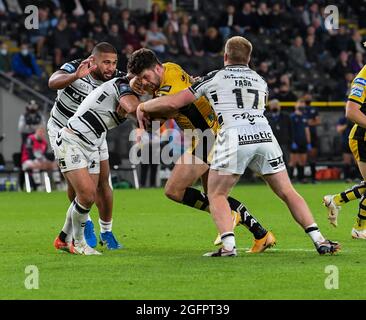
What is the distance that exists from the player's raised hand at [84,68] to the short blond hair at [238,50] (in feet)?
5.95

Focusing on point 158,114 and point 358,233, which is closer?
point 158,114

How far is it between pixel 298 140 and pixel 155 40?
4965mm

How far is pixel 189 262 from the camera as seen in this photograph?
10242mm

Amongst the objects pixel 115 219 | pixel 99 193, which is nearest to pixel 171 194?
pixel 99 193

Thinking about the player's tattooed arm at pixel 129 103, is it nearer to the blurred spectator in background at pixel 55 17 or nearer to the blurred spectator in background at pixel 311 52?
the blurred spectator in background at pixel 55 17

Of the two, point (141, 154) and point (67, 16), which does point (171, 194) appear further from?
point (67, 16)

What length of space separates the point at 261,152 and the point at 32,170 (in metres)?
15.1

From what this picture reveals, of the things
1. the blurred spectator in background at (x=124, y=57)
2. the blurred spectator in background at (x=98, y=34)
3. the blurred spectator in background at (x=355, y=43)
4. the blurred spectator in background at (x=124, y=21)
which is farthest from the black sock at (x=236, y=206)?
the blurred spectator in background at (x=355, y=43)

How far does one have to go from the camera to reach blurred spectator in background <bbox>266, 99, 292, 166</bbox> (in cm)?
2722

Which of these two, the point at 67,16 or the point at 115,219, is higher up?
the point at 67,16

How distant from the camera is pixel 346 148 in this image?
27531mm

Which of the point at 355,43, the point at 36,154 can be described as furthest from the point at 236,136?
the point at 355,43

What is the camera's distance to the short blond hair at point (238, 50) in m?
10.3

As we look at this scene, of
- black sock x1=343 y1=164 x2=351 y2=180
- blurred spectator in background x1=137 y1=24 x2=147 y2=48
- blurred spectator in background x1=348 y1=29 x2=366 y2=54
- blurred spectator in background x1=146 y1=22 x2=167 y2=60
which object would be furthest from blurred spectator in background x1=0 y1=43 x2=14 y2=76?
blurred spectator in background x1=348 y1=29 x2=366 y2=54
